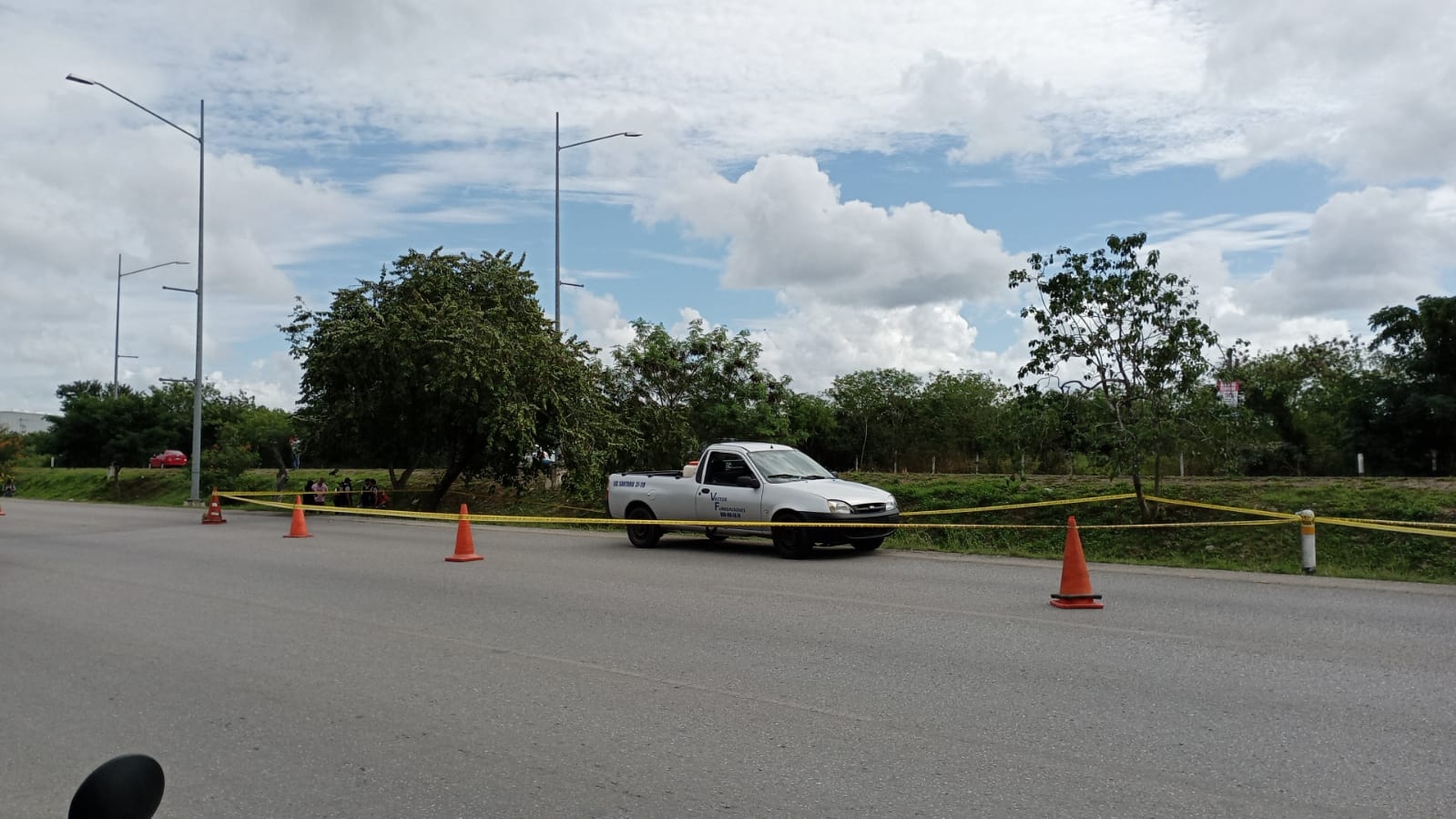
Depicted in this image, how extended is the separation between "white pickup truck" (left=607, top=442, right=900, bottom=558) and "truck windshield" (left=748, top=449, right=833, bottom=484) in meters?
0.01

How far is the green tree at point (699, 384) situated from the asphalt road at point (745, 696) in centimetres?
2005

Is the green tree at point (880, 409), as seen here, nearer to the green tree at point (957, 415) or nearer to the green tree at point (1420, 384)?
the green tree at point (957, 415)

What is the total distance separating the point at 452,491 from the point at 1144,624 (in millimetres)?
26258

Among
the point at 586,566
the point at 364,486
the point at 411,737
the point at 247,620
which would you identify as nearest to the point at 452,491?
the point at 364,486

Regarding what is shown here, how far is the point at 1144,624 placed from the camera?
30.6ft

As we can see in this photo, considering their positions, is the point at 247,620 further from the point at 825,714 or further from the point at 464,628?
the point at 825,714

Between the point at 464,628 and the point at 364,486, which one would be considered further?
the point at 364,486

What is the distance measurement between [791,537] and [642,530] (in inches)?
127

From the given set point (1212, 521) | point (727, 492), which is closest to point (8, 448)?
point (727, 492)

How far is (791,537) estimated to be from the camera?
50.5 ft

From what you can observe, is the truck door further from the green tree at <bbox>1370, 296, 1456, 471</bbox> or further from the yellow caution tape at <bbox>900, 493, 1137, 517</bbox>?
the green tree at <bbox>1370, 296, 1456, 471</bbox>

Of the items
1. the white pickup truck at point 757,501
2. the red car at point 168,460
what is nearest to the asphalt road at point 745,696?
the white pickup truck at point 757,501

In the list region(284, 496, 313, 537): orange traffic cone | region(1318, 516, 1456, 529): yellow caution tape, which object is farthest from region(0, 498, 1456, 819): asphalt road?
region(284, 496, 313, 537): orange traffic cone

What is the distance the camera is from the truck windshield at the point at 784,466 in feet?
53.3
